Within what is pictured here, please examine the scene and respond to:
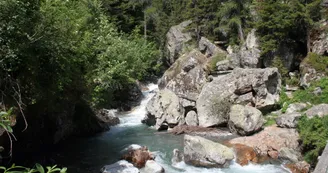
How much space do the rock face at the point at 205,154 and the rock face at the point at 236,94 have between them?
617 centimetres

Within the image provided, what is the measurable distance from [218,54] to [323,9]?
931 cm

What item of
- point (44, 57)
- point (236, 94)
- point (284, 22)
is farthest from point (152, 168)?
point (284, 22)

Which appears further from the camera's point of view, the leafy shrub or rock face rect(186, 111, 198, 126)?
rock face rect(186, 111, 198, 126)

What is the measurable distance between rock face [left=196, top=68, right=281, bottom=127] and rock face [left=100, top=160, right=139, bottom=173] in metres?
9.05

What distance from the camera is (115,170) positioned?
13.7 meters

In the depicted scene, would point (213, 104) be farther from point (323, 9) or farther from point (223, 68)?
point (323, 9)

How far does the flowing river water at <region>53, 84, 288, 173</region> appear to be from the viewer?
14617 mm

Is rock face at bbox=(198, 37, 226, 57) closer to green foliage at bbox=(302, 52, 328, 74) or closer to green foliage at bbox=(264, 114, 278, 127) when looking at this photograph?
green foliage at bbox=(302, 52, 328, 74)

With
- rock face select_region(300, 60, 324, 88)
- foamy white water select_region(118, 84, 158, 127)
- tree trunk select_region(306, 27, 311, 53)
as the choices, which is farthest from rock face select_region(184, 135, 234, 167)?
tree trunk select_region(306, 27, 311, 53)

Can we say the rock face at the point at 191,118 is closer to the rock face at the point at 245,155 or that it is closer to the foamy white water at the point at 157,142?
the foamy white water at the point at 157,142

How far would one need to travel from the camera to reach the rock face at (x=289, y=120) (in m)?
18.3

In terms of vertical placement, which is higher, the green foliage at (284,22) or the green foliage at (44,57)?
the green foliage at (284,22)

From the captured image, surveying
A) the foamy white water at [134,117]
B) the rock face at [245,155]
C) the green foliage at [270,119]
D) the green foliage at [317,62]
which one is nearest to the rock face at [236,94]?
the green foliage at [270,119]

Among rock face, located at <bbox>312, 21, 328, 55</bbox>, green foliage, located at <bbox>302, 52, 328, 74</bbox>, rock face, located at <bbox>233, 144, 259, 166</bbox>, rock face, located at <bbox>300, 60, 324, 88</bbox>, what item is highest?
rock face, located at <bbox>312, 21, 328, 55</bbox>
